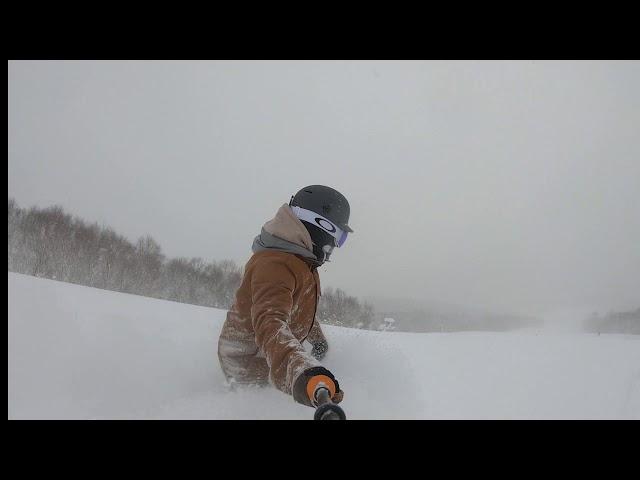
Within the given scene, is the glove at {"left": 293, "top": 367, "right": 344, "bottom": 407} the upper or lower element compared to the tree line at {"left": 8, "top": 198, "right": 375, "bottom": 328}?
lower

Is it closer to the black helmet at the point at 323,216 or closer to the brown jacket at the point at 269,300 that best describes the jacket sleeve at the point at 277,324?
the brown jacket at the point at 269,300

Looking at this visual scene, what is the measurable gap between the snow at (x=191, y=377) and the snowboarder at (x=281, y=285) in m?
0.25

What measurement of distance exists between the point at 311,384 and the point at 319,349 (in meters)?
1.62

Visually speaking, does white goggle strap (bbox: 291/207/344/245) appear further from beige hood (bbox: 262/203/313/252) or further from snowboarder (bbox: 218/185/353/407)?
beige hood (bbox: 262/203/313/252)

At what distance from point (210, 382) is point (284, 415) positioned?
607 mm

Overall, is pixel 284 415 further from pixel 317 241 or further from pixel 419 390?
pixel 419 390

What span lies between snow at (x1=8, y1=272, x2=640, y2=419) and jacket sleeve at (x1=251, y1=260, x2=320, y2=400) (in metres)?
0.63

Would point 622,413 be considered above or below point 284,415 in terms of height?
above

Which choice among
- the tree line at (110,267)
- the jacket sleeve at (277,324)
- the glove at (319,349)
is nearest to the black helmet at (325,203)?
the jacket sleeve at (277,324)

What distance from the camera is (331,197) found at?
2.71 m

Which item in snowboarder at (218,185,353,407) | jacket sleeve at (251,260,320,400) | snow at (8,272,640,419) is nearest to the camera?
jacket sleeve at (251,260,320,400)

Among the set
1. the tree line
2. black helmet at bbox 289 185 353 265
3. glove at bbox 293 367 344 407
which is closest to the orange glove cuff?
glove at bbox 293 367 344 407

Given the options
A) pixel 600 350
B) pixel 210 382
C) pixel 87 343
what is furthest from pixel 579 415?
pixel 87 343

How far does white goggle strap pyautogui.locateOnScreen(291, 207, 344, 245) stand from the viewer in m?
2.63
